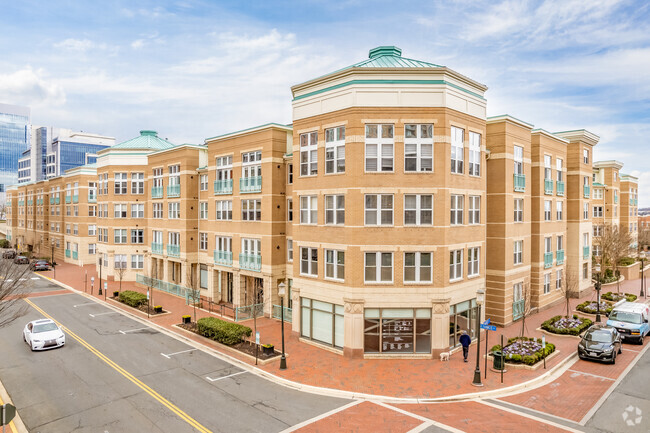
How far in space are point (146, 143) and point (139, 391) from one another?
3600cm

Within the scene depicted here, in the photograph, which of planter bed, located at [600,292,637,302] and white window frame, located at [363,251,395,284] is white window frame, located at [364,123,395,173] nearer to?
white window frame, located at [363,251,395,284]

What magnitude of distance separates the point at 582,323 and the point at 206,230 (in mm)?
30196

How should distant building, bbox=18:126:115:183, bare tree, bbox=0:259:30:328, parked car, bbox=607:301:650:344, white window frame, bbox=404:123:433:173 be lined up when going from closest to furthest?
1. bare tree, bbox=0:259:30:328
2. white window frame, bbox=404:123:433:173
3. parked car, bbox=607:301:650:344
4. distant building, bbox=18:126:115:183

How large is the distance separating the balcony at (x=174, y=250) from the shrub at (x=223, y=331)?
16.3 meters

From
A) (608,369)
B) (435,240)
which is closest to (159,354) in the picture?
(435,240)

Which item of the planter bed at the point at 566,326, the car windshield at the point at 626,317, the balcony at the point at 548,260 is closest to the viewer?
the car windshield at the point at 626,317

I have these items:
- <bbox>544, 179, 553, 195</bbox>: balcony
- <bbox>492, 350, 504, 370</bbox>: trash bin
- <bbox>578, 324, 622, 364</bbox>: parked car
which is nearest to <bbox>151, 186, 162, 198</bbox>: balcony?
<bbox>492, 350, 504, 370</bbox>: trash bin

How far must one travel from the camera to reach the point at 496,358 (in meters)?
19.7

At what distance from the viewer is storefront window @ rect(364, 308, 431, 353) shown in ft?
70.7

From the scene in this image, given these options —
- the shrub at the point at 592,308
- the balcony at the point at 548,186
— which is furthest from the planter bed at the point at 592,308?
the balcony at the point at 548,186

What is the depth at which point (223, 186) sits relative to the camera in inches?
1367

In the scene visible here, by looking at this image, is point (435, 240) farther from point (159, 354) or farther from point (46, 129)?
point (46, 129)

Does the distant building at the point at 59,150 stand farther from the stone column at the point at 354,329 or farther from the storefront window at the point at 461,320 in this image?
the storefront window at the point at 461,320

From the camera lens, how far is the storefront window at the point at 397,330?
2155cm
